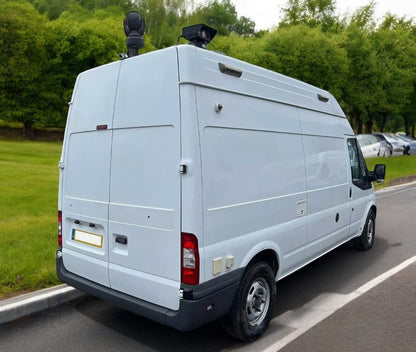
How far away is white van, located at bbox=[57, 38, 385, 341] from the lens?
9.61 ft

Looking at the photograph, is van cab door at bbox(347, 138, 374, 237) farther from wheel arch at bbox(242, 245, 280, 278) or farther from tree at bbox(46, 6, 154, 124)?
tree at bbox(46, 6, 154, 124)

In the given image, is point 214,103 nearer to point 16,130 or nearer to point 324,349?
point 324,349

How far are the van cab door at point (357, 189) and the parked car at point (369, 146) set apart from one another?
15583mm

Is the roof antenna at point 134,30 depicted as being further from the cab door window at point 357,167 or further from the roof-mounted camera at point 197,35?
the cab door window at point 357,167

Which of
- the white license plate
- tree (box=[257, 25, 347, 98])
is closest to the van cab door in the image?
the white license plate

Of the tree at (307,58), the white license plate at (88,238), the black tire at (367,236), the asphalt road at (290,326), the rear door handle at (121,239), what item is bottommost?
the asphalt road at (290,326)

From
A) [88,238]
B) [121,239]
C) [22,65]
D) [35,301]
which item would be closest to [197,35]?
[121,239]

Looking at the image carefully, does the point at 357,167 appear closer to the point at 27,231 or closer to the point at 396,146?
the point at 27,231

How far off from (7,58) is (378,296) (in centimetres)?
3493

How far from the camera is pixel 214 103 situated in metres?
3.08

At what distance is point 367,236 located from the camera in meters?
6.20

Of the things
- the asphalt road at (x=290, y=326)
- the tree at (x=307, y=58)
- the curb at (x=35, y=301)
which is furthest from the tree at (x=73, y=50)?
the asphalt road at (x=290, y=326)

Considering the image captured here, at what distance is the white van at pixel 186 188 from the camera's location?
2.93 metres

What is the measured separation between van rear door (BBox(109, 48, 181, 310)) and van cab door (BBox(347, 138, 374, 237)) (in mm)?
3342
